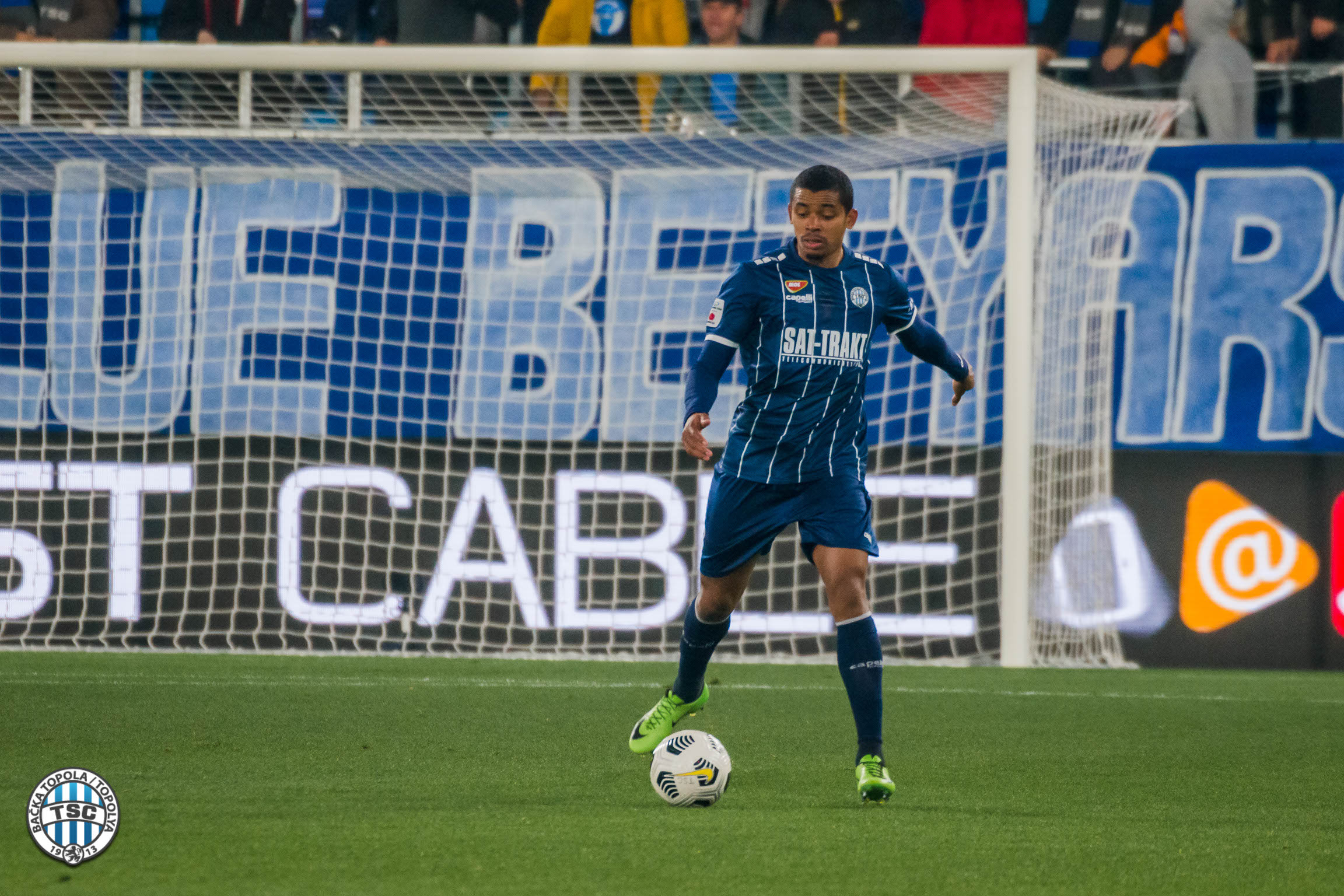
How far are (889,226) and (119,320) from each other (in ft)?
14.0

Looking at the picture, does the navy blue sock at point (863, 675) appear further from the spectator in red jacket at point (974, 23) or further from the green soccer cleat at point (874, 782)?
the spectator in red jacket at point (974, 23)

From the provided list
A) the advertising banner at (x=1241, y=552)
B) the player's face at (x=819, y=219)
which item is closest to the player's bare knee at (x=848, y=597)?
the player's face at (x=819, y=219)

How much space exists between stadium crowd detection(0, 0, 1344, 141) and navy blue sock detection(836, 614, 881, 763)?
5.96 m

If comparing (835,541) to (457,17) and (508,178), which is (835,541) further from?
(457,17)

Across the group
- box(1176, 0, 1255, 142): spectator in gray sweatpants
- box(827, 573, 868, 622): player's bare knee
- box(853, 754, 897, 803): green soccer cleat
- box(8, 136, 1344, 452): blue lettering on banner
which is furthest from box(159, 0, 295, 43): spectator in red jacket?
box(853, 754, 897, 803): green soccer cleat

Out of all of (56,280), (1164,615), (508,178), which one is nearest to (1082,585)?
(1164,615)

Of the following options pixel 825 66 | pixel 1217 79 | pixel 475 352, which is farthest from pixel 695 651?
pixel 1217 79

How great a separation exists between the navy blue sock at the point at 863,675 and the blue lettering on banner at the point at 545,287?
14.9 ft

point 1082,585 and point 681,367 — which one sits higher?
point 681,367

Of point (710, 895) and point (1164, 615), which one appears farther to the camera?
point (1164, 615)

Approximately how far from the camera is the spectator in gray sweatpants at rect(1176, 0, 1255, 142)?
358 inches

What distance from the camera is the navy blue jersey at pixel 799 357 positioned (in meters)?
4.38

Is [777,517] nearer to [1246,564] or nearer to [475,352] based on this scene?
[475,352]

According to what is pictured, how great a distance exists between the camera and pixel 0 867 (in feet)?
10.0
